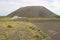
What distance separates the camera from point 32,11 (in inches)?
5364

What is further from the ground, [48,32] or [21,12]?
[48,32]

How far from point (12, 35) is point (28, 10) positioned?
381ft

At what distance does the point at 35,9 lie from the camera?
140250mm

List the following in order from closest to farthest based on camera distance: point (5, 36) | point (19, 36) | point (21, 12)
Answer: point (5, 36), point (19, 36), point (21, 12)

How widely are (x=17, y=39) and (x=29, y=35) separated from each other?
3275mm

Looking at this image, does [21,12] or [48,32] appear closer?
[48,32]

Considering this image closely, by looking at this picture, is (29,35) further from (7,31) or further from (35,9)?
(35,9)

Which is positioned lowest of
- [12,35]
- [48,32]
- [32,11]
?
[32,11]

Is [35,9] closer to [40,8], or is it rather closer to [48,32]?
[40,8]

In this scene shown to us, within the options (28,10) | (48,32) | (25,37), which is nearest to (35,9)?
(28,10)

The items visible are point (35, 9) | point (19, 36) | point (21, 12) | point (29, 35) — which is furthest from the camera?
point (35, 9)

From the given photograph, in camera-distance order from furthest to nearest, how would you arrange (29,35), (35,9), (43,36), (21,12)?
(35,9)
(21,12)
(43,36)
(29,35)

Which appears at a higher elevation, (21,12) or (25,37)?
(25,37)

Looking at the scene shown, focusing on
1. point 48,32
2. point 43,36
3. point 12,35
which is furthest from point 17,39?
point 48,32
